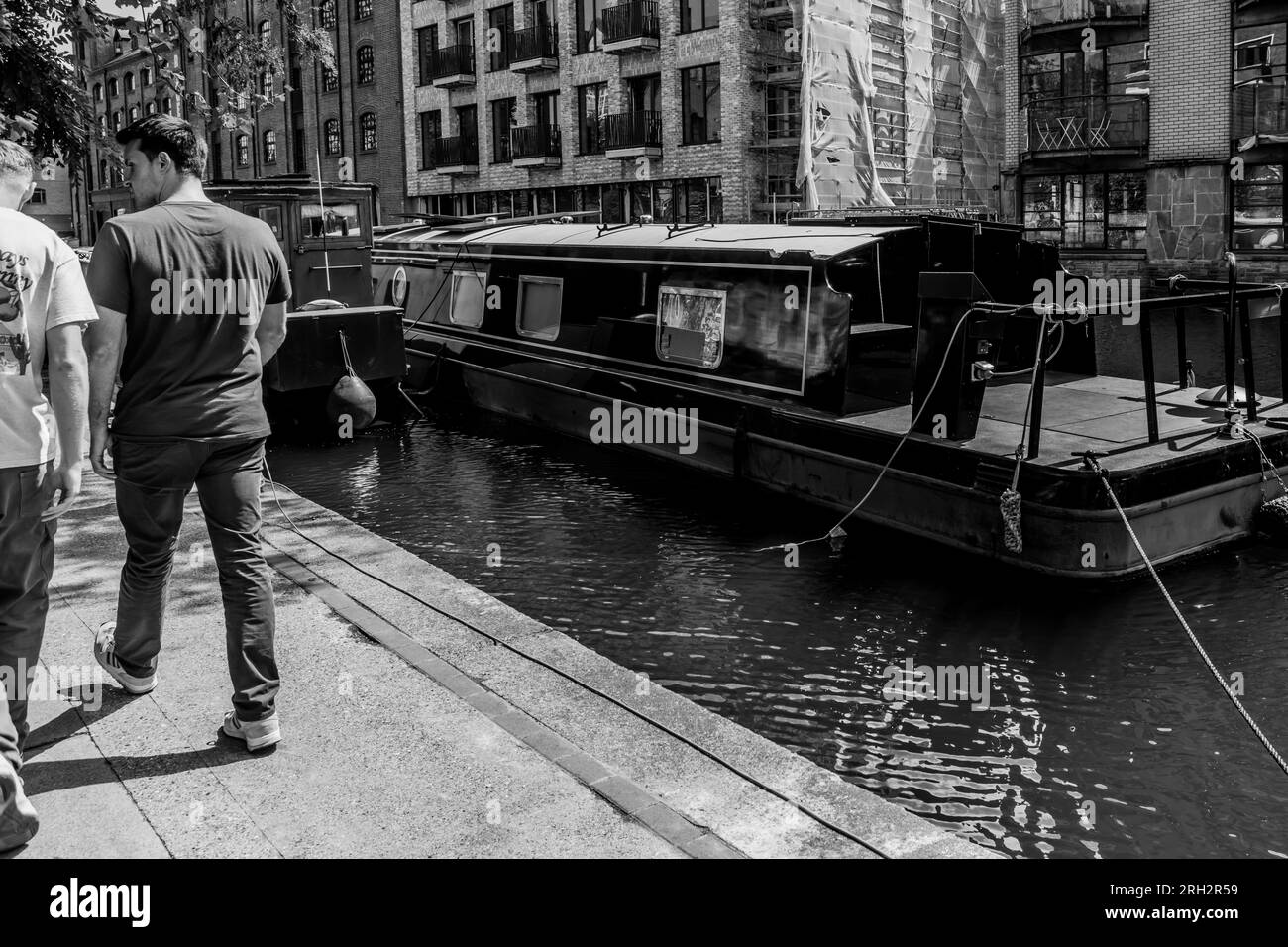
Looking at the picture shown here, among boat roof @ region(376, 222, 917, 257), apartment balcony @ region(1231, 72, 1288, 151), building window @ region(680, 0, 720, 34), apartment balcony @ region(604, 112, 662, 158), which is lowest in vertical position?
boat roof @ region(376, 222, 917, 257)

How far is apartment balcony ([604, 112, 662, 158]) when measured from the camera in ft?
106

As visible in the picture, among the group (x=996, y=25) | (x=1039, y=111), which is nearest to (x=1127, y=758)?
(x=996, y=25)

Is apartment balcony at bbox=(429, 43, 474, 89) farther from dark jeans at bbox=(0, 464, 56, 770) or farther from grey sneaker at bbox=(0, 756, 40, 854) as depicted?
grey sneaker at bbox=(0, 756, 40, 854)

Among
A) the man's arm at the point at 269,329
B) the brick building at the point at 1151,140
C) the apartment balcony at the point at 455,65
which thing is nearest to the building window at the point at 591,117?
the apartment balcony at the point at 455,65

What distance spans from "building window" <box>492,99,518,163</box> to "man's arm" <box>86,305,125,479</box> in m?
34.8

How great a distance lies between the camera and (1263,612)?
757cm

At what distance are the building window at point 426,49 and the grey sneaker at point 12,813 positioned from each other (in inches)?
1515

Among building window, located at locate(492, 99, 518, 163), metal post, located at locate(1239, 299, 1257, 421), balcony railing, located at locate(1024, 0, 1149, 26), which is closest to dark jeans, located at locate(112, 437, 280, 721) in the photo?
metal post, located at locate(1239, 299, 1257, 421)

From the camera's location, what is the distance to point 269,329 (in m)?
4.71

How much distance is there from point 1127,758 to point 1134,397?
5.61 m

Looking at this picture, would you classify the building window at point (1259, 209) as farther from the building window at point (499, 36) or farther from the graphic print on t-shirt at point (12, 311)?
the graphic print on t-shirt at point (12, 311)

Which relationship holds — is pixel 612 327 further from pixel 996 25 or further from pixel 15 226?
pixel 996 25

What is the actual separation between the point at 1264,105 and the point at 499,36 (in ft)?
71.4
